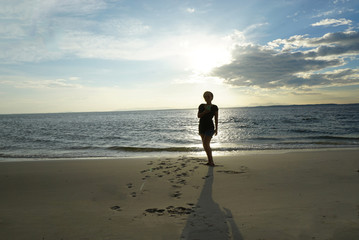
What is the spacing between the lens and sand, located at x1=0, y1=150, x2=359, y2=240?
304cm

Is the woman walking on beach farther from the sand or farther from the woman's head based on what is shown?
the sand

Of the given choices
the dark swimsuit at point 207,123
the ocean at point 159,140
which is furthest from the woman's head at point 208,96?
the ocean at point 159,140

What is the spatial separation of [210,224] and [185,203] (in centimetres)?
95

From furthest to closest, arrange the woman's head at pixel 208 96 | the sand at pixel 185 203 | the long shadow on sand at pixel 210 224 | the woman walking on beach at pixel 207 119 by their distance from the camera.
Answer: the woman walking on beach at pixel 207 119 → the woman's head at pixel 208 96 → the sand at pixel 185 203 → the long shadow on sand at pixel 210 224

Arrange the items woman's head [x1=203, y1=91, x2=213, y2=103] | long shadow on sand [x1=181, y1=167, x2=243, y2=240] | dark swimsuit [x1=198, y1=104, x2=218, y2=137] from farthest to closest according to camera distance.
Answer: dark swimsuit [x1=198, y1=104, x2=218, y2=137], woman's head [x1=203, y1=91, x2=213, y2=103], long shadow on sand [x1=181, y1=167, x2=243, y2=240]

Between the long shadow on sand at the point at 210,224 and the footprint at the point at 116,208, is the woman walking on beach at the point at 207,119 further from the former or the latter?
the footprint at the point at 116,208

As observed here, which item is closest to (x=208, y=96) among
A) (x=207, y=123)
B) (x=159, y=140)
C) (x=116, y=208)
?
(x=207, y=123)

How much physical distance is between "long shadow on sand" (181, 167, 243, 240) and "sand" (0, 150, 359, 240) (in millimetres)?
14

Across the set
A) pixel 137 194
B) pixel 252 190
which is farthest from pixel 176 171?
pixel 252 190

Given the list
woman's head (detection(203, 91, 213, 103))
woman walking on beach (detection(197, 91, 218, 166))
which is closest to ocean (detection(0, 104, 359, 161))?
woman walking on beach (detection(197, 91, 218, 166))

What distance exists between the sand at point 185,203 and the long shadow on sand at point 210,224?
0.01 meters

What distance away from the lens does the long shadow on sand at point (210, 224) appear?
114 inches

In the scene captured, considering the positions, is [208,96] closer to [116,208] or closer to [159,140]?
[116,208]

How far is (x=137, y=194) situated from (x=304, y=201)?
3.36 metres
